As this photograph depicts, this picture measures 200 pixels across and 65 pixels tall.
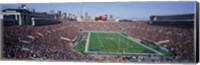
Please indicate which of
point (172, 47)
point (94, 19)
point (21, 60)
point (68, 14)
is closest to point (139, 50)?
point (172, 47)

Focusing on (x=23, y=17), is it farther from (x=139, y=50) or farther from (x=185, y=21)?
(x=185, y=21)

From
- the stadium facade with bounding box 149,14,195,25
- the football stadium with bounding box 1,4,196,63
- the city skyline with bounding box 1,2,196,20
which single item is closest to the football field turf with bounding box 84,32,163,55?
the football stadium with bounding box 1,4,196,63


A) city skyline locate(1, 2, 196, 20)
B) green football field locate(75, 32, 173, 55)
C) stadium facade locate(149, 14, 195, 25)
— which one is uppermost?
city skyline locate(1, 2, 196, 20)

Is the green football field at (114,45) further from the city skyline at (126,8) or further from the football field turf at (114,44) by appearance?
the city skyline at (126,8)

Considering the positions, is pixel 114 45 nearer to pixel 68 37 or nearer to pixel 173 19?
pixel 68 37

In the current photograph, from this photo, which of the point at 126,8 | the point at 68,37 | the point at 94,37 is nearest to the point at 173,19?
the point at 126,8

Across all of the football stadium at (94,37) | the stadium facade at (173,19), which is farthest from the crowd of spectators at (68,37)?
the stadium facade at (173,19)

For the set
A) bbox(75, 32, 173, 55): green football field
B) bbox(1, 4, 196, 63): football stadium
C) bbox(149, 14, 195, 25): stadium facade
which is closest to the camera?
bbox(149, 14, 195, 25): stadium facade

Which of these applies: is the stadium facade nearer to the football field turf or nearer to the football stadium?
the football stadium
